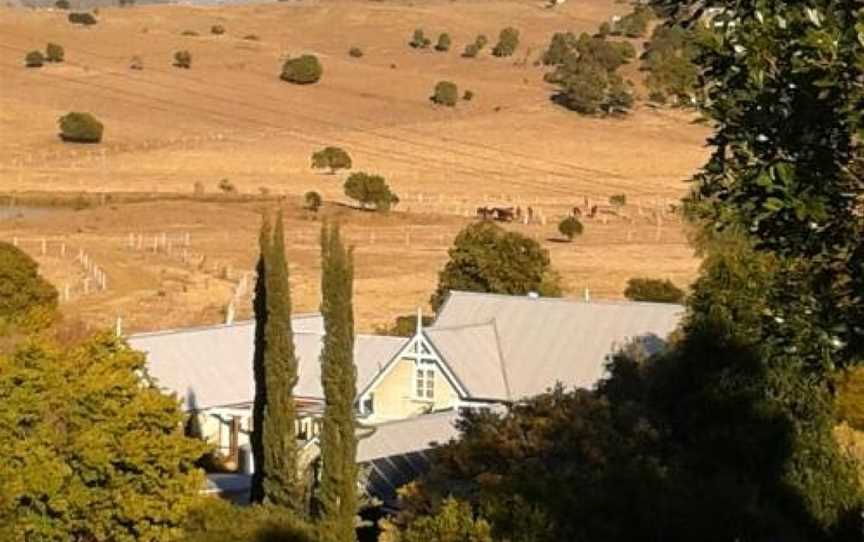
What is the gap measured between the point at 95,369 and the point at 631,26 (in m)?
125

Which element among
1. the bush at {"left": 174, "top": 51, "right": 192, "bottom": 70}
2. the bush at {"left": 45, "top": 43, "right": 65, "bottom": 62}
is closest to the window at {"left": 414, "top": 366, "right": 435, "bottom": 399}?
the bush at {"left": 174, "top": 51, "right": 192, "bottom": 70}

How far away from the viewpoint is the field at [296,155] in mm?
56812

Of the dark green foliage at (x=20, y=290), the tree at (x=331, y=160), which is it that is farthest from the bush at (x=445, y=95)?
the dark green foliage at (x=20, y=290)

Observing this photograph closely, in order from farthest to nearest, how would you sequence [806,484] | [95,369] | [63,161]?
[63,161] → [806,484] → [95,369]

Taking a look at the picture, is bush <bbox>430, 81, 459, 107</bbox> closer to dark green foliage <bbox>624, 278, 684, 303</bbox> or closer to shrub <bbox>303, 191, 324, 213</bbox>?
shrub <bbox>303, 191, 324, 213</bbox>

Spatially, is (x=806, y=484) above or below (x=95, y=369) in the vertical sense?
below

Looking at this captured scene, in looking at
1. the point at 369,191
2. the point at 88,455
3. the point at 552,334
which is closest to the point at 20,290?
the point at 552,334

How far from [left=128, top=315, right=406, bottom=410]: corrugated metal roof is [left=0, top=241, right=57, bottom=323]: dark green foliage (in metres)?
4.70

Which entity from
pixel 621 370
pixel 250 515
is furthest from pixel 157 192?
pixel 250 515

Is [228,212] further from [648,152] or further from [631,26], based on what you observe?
[631,26]

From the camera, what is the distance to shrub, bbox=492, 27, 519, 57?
140m

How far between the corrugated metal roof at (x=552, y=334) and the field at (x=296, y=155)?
10626mm

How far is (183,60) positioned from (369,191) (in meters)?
48.5

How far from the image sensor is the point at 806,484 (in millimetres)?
24844
